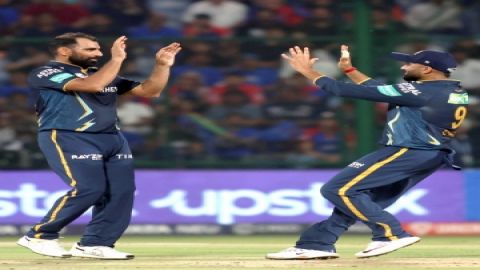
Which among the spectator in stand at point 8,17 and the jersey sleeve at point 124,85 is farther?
the spectator in stand at point 8,17

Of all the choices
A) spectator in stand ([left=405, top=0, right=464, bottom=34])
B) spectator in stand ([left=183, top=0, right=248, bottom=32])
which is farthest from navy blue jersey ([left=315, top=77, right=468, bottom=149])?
spectator in stand ([left=183, top=0, right=248, bottom=32])

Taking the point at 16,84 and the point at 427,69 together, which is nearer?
the point at 427,69

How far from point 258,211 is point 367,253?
469 cm

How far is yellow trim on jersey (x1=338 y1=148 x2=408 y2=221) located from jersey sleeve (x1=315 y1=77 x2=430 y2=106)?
1.23 feet

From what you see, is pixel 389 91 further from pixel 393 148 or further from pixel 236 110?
pixel 236 110

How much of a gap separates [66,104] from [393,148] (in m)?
2.28

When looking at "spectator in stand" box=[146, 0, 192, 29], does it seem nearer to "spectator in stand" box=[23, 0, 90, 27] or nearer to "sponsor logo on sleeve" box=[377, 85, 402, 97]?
"spectator in stand" box=[23, 0, 90, 27]

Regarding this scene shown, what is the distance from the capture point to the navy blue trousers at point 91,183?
8.84 meters

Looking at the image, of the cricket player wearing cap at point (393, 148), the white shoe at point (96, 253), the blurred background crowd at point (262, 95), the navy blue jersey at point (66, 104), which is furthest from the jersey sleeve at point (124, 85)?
the blurred background crowd at point (262, 95)

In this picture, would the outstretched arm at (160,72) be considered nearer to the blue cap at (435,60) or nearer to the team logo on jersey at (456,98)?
the blue cap at (435,60)

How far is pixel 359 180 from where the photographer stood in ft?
28.6

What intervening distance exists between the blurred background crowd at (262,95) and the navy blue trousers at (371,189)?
15.5 ft

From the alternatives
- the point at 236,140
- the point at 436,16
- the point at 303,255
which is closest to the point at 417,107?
the point at 303,255

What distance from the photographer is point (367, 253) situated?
8734 millimetres
